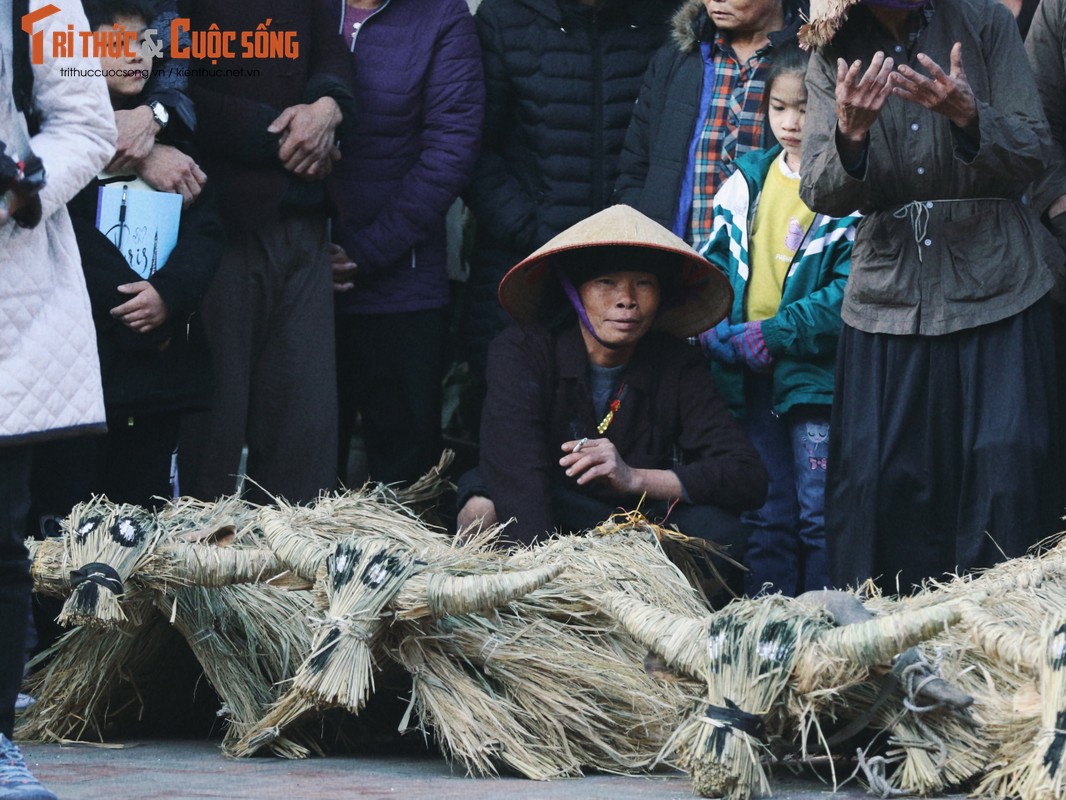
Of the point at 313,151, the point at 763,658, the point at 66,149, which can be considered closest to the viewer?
the point at 763,658

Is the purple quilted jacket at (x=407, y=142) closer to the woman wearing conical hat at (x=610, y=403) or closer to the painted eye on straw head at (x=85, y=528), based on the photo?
the woman wearing conical hat at (x=610, y=403)

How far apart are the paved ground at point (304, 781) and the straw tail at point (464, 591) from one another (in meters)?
0.34

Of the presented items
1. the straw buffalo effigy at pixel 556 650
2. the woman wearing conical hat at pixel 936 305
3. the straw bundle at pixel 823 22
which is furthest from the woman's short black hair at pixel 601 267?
the straw buffalo effigy at pixel 556 650

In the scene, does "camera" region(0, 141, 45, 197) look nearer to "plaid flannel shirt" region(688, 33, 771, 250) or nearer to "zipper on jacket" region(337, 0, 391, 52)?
"zipper on jacket" region(337, 0, 391, 52)

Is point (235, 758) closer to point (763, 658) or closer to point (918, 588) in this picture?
point (763, 658)

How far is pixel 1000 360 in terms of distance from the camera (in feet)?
14.5

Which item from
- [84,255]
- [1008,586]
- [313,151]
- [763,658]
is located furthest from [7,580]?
[313,151]

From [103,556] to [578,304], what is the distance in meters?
1.75

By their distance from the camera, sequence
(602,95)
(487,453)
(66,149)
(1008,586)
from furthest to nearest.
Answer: (602,95), (487,453), (1008,586), (66,149)

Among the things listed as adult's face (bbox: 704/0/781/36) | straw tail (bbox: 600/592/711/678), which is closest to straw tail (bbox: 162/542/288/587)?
straw tail (bbox: 600/592/711/678)

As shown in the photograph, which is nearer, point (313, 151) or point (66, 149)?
point (66, 149)

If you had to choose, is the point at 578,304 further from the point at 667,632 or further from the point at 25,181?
the point at 25,181

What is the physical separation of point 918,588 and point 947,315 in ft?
2.38

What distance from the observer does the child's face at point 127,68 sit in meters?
4.81
